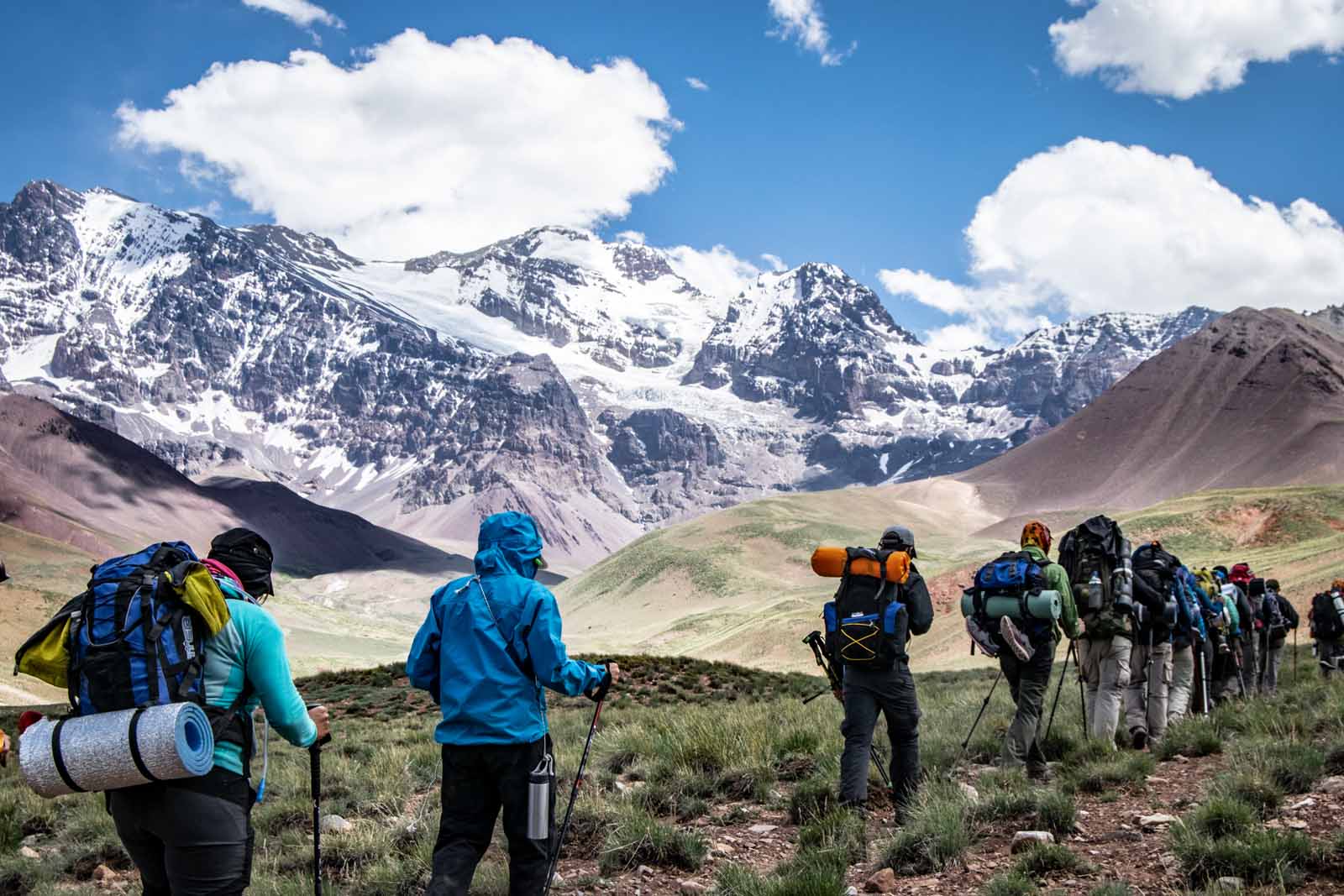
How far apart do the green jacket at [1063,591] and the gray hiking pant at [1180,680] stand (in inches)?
130

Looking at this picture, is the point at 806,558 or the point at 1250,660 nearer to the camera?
the point at 1250,660

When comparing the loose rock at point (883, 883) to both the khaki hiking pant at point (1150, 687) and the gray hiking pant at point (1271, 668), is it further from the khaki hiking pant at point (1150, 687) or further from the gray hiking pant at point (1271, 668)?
the gray hiking pant at point (1271, 668)

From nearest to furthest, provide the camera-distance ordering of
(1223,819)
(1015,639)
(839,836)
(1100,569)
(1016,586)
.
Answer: (1223,819) → (839,836) → (1015,639) → (1016,586) → (1100,569)

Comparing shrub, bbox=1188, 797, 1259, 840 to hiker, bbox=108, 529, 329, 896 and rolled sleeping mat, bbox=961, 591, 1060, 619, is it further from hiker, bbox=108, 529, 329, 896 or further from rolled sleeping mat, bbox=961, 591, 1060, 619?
hiker, bbox=108, 529, 329, 896

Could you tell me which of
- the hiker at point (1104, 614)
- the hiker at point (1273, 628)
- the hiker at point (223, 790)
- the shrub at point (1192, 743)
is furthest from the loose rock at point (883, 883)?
the hiker at point (1273, 628)

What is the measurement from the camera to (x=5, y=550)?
3976 inches

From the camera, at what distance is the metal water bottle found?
5891mm

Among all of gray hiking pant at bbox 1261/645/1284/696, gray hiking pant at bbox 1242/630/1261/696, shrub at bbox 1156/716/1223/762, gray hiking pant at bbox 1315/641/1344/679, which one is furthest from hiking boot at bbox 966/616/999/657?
gray hiking pant at bbox 1315/641/1344/679

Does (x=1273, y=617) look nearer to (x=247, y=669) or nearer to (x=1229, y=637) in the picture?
(x=1229, y=637)

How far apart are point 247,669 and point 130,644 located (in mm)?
553

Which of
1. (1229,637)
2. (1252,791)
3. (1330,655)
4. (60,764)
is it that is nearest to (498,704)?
(60,764)

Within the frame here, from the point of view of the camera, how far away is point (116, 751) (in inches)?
179

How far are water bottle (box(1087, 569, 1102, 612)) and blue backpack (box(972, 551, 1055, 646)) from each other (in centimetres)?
136

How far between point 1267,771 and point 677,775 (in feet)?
15.5
